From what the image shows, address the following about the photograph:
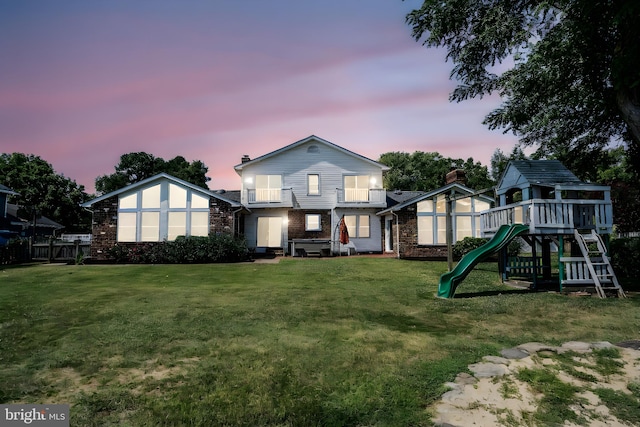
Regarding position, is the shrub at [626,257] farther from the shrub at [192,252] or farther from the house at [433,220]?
the shrub at [192,252]

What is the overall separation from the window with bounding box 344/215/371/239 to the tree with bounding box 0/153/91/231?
38416 mm

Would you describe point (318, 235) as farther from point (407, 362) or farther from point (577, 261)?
point (407, 362)

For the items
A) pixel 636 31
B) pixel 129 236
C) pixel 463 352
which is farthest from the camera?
pixel 129 236

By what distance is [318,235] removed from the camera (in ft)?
86.6

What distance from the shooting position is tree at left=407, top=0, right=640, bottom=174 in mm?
10164

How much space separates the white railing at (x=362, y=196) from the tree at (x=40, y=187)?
38081mm

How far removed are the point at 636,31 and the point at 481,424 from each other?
37.9 ft

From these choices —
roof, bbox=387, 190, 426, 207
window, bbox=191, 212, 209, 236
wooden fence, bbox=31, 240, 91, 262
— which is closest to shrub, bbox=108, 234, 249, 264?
window, bbox=191, 212, 209, 236

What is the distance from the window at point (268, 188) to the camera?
2591cm

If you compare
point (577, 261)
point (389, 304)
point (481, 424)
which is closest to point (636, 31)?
point (577, 261)

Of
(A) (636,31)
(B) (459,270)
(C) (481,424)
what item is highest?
(A) (636,31)

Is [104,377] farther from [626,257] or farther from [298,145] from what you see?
[298,145]

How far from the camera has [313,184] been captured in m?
27.0

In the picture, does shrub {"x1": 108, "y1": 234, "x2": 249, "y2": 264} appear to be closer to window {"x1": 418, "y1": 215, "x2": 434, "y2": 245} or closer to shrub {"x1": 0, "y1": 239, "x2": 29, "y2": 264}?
shrub {"x1": 0, "y1": 239, "x2": 29, "y2": 264}
